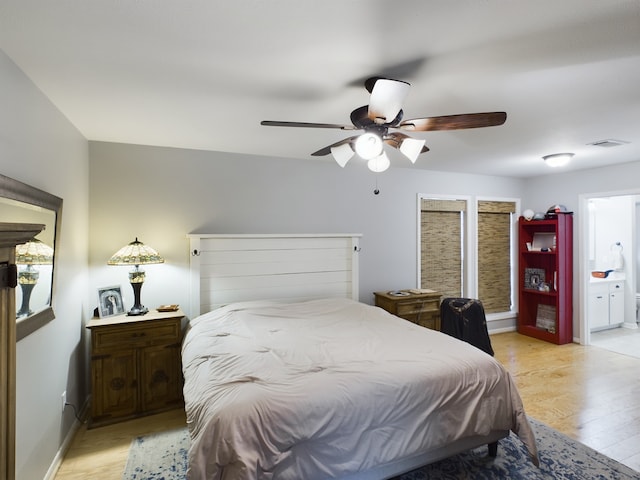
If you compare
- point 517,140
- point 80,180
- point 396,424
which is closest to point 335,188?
point 517,140

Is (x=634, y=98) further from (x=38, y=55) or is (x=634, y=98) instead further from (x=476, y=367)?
(x=38, y=55)

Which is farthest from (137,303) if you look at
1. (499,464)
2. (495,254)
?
(495,254)

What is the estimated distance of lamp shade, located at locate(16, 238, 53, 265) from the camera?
5.31ft

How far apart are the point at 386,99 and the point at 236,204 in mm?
2340

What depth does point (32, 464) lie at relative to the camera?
1859 mm

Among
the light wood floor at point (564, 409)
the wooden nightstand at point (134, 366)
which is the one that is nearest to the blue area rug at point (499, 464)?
the light wood floor at point (564, 409)

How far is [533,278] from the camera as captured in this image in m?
5.00

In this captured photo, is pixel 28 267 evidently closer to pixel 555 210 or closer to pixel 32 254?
pixel 32 254

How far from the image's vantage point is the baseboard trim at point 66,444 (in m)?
2.13

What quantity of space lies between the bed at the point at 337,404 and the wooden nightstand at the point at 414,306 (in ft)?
4.51

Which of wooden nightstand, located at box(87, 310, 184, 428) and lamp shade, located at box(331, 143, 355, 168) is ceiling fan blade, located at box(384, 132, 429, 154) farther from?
wooden nightstand, located at box(87, 310, 184, 428)

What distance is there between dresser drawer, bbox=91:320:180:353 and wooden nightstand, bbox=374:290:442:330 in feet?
7.52

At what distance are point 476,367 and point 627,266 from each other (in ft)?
17.2

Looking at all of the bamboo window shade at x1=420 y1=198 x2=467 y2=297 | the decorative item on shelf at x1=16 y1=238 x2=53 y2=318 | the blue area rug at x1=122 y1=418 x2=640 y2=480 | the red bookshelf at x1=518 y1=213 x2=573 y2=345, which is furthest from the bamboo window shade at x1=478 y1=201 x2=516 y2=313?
the decorative item on shelf at x1=16 y1=238 x2=53 y2=318
